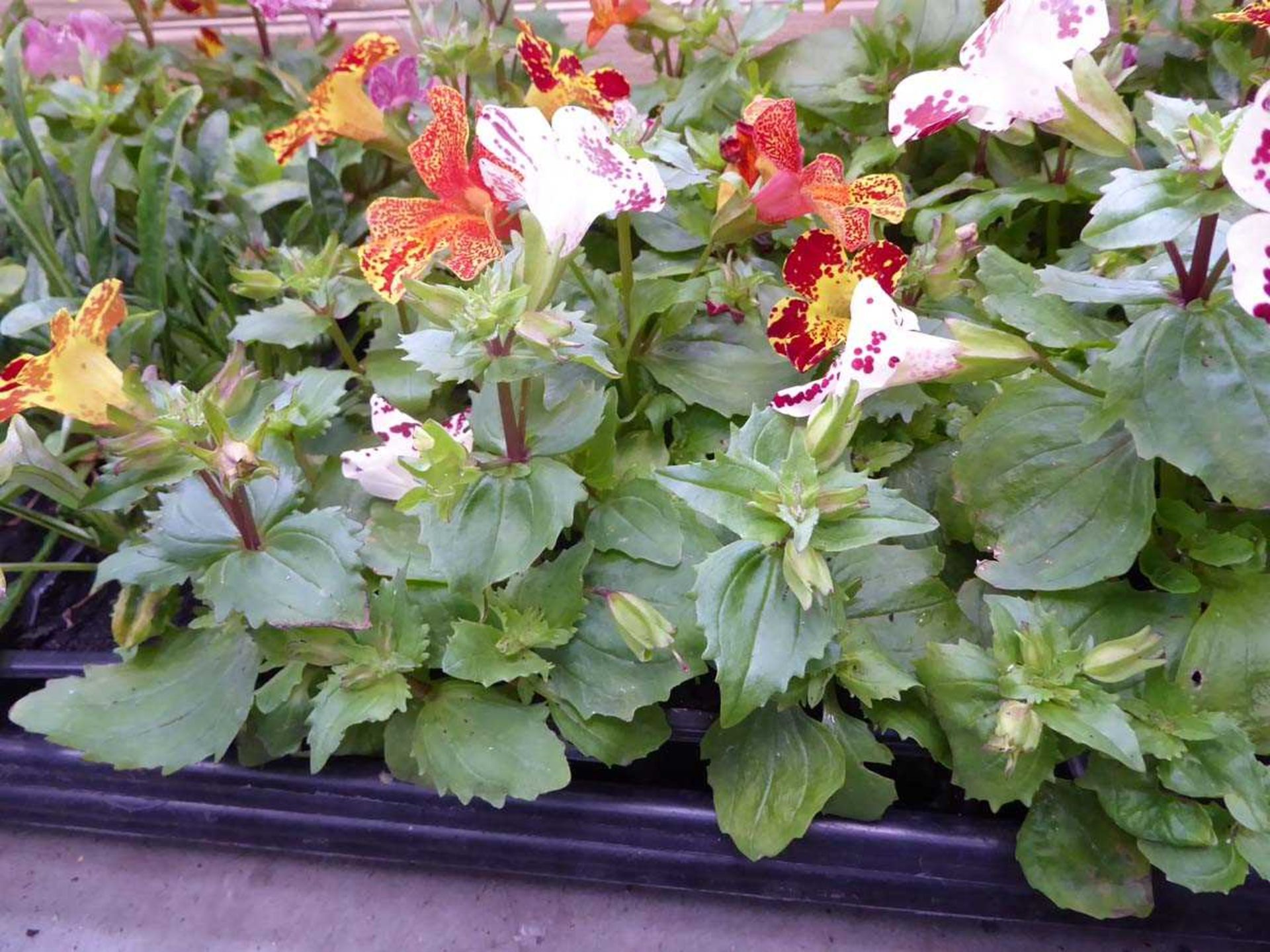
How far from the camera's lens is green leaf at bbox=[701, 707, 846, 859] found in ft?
1.82

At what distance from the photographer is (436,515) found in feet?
1.74

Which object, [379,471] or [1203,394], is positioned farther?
[379,471]

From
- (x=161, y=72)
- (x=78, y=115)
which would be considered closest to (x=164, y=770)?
(x=78, y=115)

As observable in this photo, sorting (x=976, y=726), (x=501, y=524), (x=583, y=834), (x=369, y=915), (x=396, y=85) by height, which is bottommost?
(x=369, y=915)

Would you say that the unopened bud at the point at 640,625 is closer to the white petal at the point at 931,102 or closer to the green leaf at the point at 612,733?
the green leaf at the point at 612,733

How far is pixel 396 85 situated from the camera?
849 mm

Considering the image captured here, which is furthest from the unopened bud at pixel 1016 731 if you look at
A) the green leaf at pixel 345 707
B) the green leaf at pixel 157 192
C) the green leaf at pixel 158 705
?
the green leaf at pixel 157 192

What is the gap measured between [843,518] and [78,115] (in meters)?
0.93

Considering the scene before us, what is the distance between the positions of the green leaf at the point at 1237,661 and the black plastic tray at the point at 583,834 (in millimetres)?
121

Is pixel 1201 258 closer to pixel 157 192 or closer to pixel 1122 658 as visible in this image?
pixel 1122 658

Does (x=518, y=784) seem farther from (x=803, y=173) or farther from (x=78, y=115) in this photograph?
(x=78, y=115)

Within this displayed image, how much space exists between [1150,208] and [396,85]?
0.66 meters

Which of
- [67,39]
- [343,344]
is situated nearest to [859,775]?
[343,344]

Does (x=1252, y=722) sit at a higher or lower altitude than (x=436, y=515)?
lower
